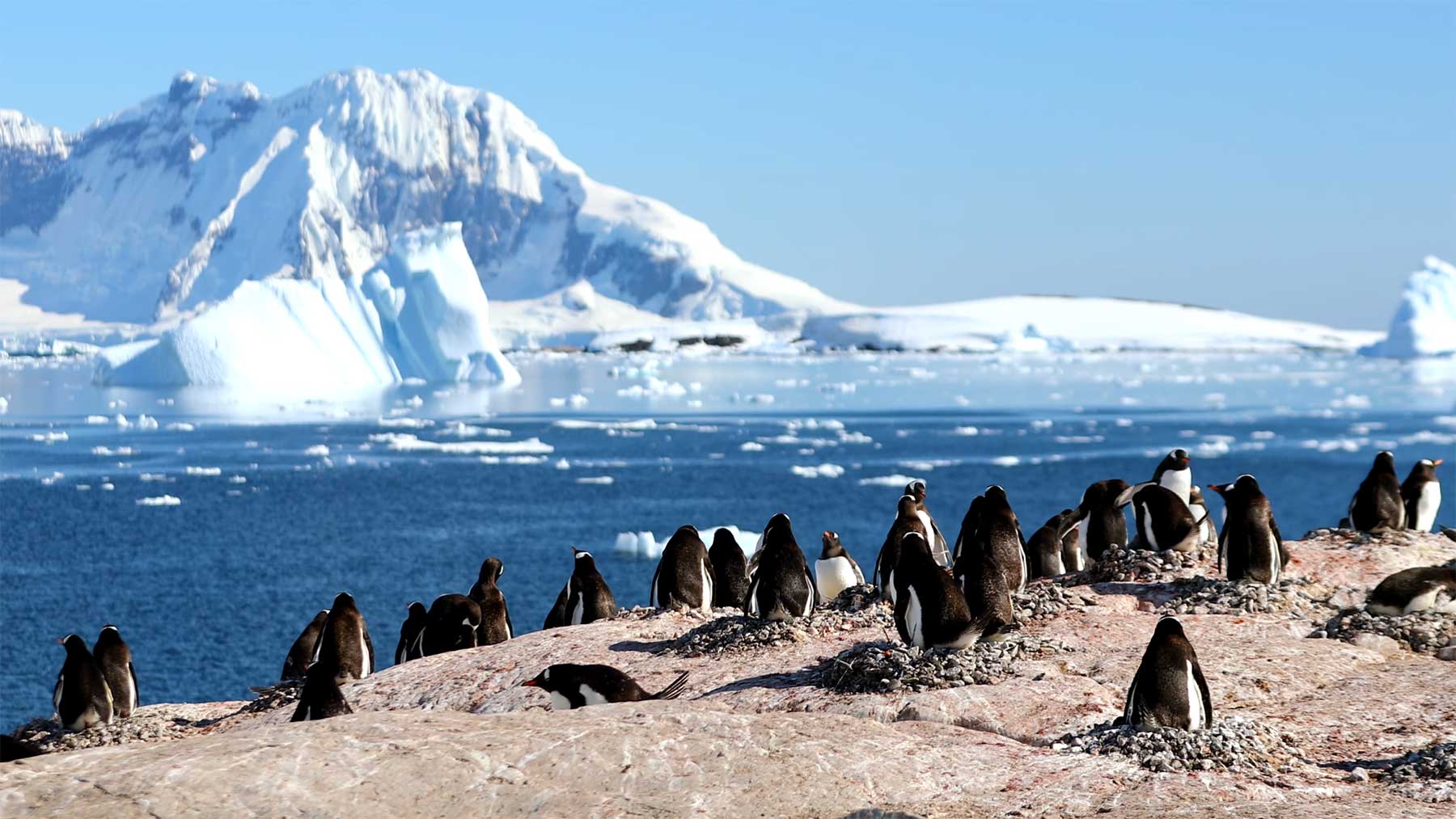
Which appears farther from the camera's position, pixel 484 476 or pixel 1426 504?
pixel 484 476

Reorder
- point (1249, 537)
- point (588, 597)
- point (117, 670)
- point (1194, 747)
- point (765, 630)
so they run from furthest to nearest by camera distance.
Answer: point (588, 597) < point (117, 670) < point (1249, 537) < point (765, 630) < point (1194, 747)

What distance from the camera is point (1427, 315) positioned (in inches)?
4552

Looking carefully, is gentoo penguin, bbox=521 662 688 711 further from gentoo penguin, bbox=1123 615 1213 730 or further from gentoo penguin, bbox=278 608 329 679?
gentoo penguin, bbox=278 608 329 679

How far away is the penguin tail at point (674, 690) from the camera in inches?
393

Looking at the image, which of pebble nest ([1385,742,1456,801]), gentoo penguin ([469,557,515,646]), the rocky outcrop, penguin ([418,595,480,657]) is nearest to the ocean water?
gentoo penguin ([469,557,515,646])

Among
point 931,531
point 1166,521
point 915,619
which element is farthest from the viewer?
point 931,531

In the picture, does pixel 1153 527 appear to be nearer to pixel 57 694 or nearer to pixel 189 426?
pixel 57 694

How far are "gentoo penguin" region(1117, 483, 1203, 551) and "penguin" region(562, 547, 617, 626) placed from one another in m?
5.40

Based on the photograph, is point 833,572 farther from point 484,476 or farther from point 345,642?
point 484,476

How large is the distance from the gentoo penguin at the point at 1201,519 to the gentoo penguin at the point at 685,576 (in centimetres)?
482

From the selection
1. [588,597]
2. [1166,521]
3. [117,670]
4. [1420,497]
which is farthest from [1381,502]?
[117,670]

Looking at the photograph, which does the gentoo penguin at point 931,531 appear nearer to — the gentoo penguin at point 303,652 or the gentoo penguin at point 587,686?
the gentoo penguin at point 587,686

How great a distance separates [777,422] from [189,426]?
92.1ft

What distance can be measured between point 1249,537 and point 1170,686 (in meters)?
4.89
